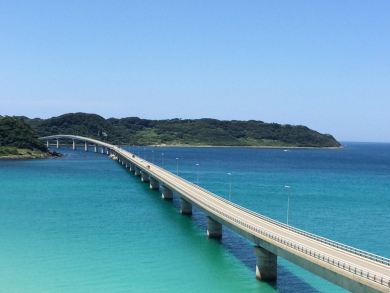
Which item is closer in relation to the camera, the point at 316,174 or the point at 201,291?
the point at 201,291

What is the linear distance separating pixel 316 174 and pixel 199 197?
91.6m

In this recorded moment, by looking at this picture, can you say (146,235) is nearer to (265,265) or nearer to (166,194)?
(265,265)

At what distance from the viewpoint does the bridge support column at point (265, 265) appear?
41.5 m

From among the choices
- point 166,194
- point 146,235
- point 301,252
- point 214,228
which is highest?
point 301,252

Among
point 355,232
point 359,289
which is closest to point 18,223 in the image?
point 355,232

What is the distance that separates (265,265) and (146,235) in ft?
69.8

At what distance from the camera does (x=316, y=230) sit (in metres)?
63.3

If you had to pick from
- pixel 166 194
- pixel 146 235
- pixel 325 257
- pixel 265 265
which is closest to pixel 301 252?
pixel 325 257

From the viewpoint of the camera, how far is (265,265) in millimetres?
41531

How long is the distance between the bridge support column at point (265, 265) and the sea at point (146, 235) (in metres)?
0.82

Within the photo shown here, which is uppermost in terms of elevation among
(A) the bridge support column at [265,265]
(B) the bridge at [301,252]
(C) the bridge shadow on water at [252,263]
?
(B) the bridge at [301,252]

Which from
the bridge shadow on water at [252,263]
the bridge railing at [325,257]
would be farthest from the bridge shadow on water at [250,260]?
the bridge railing at [325,257]

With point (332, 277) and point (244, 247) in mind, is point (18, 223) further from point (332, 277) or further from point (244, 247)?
point (332, 277)

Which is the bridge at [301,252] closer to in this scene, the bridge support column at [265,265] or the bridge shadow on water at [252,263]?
the bridge support column at [265,265]
